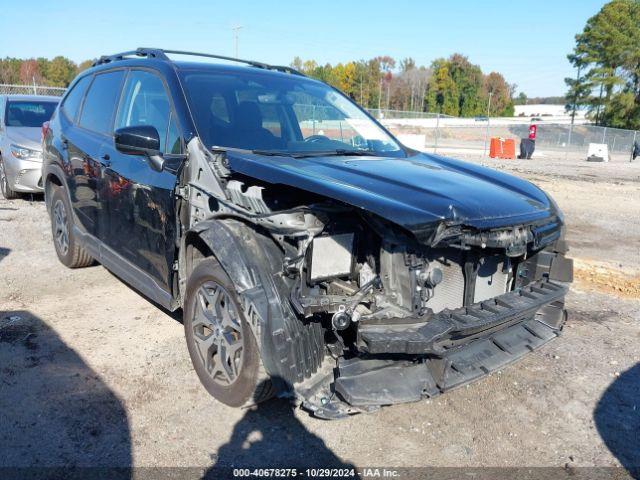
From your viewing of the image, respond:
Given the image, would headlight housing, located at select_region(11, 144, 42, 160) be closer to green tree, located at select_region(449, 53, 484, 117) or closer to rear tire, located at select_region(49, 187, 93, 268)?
rear tire, located at select_region(49, 187, 93, 268)

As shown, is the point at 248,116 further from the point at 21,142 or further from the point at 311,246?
the point at 21,142

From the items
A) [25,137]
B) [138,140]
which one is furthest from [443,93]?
[138,140]

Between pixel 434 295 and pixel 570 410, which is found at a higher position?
pixel 434 295

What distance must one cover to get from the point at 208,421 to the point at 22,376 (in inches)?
55.7

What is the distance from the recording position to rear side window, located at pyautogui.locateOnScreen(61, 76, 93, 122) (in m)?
5.28

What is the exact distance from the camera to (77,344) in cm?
414

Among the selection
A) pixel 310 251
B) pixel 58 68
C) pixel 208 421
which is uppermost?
pixel 58 68

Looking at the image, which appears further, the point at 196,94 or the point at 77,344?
the point at 77,344

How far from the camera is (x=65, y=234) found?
5.70 m

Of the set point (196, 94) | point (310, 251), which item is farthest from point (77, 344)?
point (310, 251)

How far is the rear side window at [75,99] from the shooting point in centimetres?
528

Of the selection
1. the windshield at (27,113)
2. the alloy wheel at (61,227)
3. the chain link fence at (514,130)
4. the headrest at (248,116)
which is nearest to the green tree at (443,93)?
the chain link fence at (514,130)

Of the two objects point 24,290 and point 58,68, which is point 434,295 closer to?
point 24,290

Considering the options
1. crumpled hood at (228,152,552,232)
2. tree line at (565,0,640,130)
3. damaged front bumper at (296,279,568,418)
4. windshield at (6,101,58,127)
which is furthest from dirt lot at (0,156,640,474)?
tree line at (565,0,640,130)
